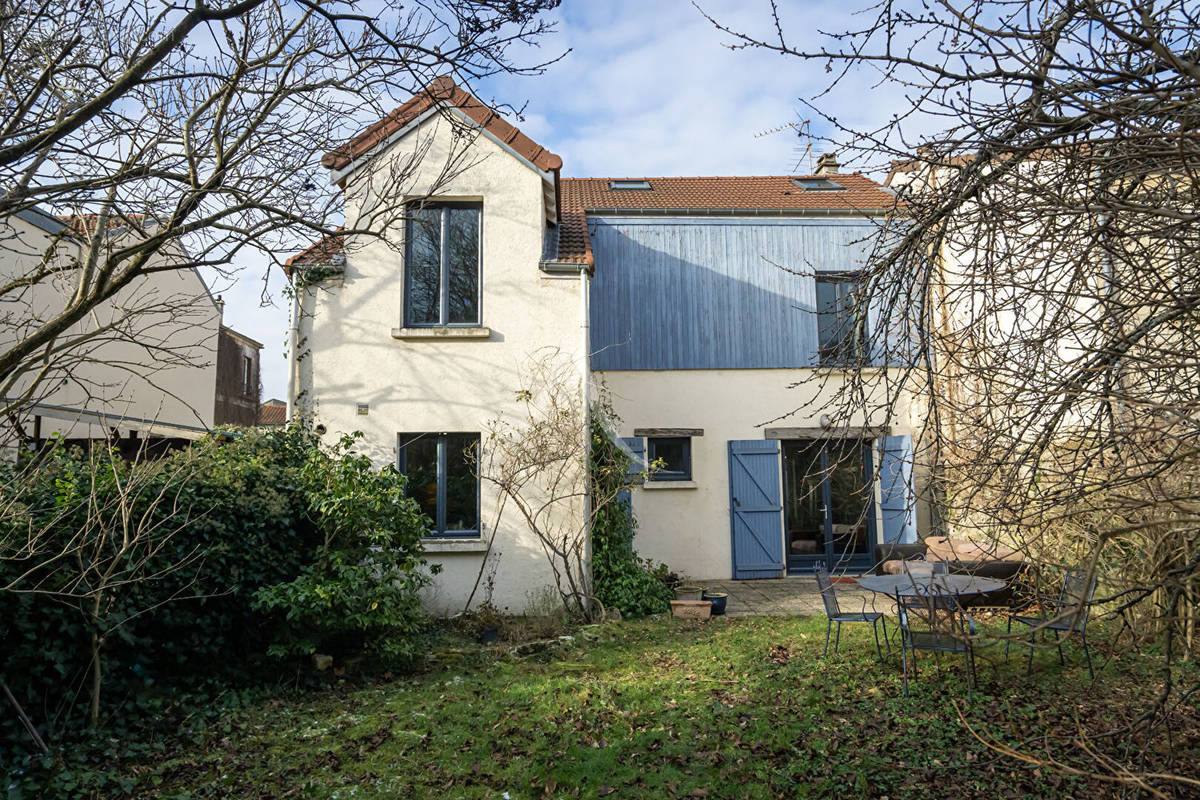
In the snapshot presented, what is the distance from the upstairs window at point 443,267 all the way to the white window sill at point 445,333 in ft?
0.78

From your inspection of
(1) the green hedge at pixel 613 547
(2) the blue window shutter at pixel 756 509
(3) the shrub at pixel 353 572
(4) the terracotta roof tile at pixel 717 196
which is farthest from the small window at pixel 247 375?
(3) the shrub at pixel 353 572

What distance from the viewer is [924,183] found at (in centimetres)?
357

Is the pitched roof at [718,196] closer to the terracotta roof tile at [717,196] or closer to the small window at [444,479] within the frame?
the terracotta roof tile at [717,196]

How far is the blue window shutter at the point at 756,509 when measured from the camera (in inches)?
504

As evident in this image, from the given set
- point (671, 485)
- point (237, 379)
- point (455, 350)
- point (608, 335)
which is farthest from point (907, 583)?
point (237, 379)

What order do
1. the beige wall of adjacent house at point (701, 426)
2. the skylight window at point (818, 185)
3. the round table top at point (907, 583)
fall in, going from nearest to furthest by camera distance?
the round table top at point (907, 583) < the beige wall of adjacent house at point (701, 426) < the skylight window at point (818, 185)

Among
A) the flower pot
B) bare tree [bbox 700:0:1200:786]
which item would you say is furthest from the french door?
bare tree [bbox 700:0:1200:786]

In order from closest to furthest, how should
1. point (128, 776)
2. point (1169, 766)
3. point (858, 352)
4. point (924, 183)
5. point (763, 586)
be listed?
point (1169, 766), point (924, 183), point (858, 352), point (128, 776), point (763, 586)

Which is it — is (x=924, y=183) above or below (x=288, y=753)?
above

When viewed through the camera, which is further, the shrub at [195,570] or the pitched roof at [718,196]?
the pitched roof at [718,196]

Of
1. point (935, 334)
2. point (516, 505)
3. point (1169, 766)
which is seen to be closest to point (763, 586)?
point (516, 505)

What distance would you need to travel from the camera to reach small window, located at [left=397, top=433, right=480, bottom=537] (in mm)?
9438

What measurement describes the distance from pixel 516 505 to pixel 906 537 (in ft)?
23.0

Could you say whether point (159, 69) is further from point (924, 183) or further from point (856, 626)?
point (856, 626)
